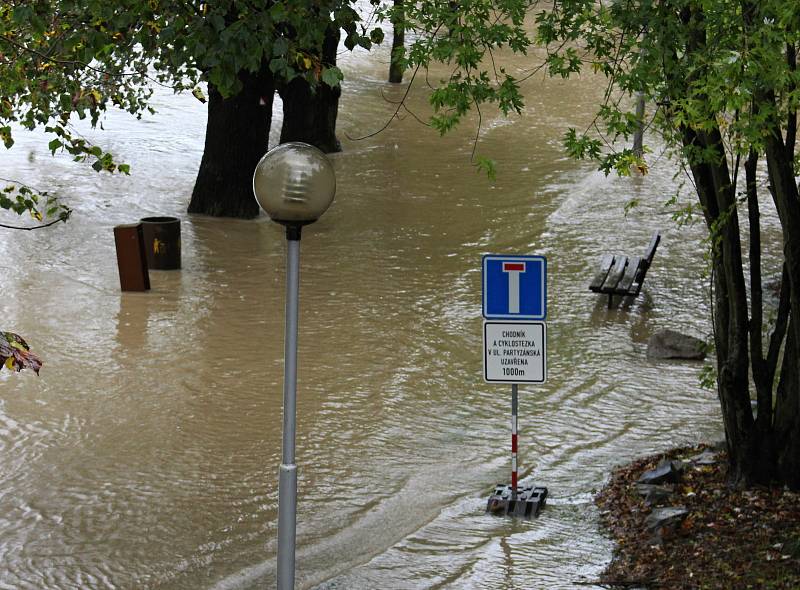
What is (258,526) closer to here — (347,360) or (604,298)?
(347,360)

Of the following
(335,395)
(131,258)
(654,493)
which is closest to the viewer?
(654,493)

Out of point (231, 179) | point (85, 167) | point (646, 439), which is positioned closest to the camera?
point (646, 439)

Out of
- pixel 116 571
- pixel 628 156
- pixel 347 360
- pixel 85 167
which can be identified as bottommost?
pixel 116 571

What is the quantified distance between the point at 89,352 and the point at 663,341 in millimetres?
6785

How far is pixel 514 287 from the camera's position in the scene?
9727mm

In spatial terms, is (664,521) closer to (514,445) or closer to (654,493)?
(654,493)

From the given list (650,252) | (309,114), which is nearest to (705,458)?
(650,252)

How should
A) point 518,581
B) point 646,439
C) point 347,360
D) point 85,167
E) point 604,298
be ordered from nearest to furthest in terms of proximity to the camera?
1. point 518,581
2. point 646,439
3. point 347,360
4. point 604,298
5. point 85,167

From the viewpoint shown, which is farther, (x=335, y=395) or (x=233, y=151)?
(x=233, y=151)

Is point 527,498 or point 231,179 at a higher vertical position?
point 231,179

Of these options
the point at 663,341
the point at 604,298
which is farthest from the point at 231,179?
the point at 663,341

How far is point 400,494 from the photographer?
10273 millimetres

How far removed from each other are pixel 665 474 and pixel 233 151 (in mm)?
13313

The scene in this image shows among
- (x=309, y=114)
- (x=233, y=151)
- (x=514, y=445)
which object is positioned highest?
(x=309, y=114)
